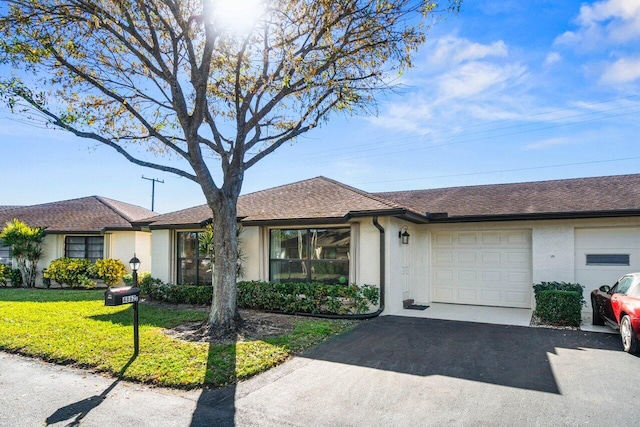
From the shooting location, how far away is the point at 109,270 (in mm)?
15461

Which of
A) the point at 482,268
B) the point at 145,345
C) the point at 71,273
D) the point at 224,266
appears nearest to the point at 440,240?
the point at 482,268

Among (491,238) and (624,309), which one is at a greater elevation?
(491,238)

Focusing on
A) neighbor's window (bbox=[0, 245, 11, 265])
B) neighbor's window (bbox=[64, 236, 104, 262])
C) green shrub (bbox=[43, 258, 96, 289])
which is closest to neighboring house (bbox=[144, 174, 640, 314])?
green shrub (bbox=[43, 258, 96, 289])

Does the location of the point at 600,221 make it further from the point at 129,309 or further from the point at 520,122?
the point at 129,309

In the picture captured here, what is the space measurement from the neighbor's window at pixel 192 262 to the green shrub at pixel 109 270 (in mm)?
4476

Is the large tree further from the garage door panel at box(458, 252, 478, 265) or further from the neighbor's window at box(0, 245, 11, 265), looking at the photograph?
the neighbor's window at box(0, 245, 11, 265)

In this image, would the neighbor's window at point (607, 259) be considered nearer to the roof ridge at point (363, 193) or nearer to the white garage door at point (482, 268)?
the white garage door at point (482, 268)

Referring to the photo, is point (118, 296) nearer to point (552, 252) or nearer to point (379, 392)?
point (379, 392)

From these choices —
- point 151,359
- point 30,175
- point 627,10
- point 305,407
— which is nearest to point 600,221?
point 627,10

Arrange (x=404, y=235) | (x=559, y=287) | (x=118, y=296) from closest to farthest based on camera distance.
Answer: (x=118, y=296)
(x=559, y=287)
(x=404, y=235)

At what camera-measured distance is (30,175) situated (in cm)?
1664

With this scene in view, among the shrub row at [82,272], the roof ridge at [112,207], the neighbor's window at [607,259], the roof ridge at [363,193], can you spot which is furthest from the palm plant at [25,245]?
the neighbor's window at [607,259]

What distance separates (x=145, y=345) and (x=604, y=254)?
10680 mm

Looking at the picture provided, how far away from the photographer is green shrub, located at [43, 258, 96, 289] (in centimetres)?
1528
